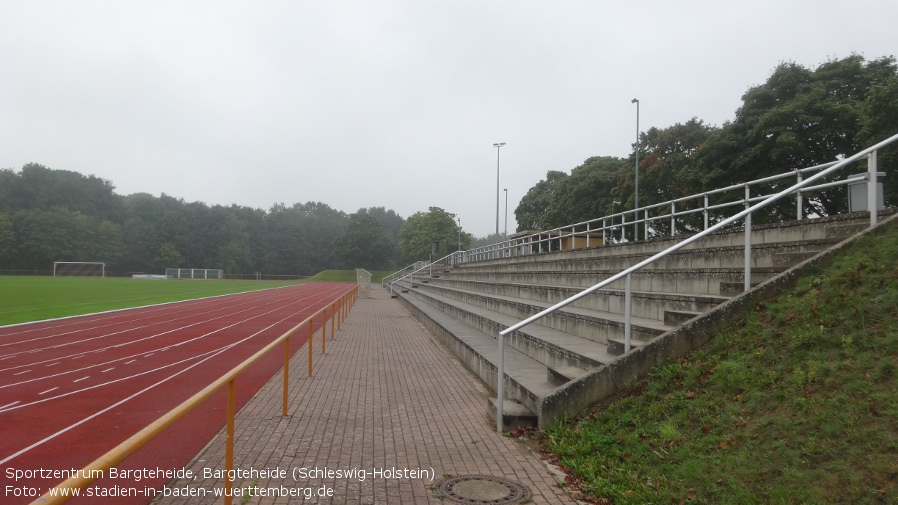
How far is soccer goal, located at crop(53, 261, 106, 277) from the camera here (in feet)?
231

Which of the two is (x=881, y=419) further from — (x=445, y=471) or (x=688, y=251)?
(x=688, y=251)

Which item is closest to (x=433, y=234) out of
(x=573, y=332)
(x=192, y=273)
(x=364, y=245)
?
(x=364, y=245)

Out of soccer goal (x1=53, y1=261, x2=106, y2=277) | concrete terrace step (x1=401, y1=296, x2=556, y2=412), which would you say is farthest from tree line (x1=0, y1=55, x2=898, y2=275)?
concrete terrace step (x1=401, y1=296, x2=556, y2=412)

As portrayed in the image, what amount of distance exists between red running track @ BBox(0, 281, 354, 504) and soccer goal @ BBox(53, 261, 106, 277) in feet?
203

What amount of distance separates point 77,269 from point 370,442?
263ft

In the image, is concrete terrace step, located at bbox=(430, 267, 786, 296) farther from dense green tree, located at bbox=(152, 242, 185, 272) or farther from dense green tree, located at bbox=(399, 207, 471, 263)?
dense green tree, located at bbox=(152, 242, 185, 272)

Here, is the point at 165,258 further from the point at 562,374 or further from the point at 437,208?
the point at 562,374

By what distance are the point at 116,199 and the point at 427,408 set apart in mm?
108502

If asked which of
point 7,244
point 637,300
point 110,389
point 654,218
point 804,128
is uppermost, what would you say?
point 804,128

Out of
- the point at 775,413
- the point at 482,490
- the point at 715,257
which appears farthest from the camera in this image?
the point at 715,257

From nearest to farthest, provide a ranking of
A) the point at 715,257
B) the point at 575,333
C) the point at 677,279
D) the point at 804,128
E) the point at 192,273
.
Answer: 1. the point at 715,257
2. the point at 677,279
3. the point at 575,333
4. the point at 804,128
5. the point at 192,273

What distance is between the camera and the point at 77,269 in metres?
71.7

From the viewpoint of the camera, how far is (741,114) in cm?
2795

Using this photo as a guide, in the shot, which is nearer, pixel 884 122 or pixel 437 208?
pixel 884 122
